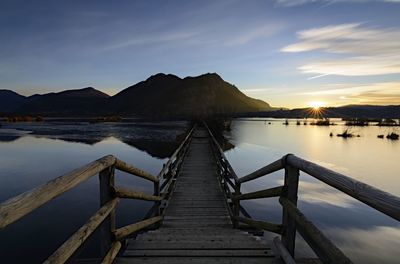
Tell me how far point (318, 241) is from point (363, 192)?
588 mm

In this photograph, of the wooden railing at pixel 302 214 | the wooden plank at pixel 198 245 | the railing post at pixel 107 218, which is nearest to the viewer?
the wooden railing at pixel 302 214

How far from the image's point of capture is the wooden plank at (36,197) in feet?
4.60

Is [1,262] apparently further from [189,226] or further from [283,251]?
[283,251]

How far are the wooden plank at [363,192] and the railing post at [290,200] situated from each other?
31 centimetres

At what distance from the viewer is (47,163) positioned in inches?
795

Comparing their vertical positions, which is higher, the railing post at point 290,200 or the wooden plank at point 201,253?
the railing post at point 290,200

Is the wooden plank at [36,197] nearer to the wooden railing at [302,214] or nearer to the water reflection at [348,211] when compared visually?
the wooden railing at [302,214]

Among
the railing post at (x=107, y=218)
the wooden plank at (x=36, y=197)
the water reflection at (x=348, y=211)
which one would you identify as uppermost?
the wooden plank at (x=36, y=197)

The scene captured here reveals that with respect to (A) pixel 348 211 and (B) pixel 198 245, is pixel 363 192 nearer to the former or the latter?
(B) pixel 198 245

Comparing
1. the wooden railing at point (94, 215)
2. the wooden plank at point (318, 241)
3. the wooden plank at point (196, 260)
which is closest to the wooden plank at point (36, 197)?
the wooden railing at point (94, 215)

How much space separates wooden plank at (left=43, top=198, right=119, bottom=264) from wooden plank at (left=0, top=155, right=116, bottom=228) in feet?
1.16

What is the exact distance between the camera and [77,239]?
81.4 inches

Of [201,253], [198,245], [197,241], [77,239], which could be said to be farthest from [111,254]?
[197,241]

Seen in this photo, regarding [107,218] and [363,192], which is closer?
[363,192]
